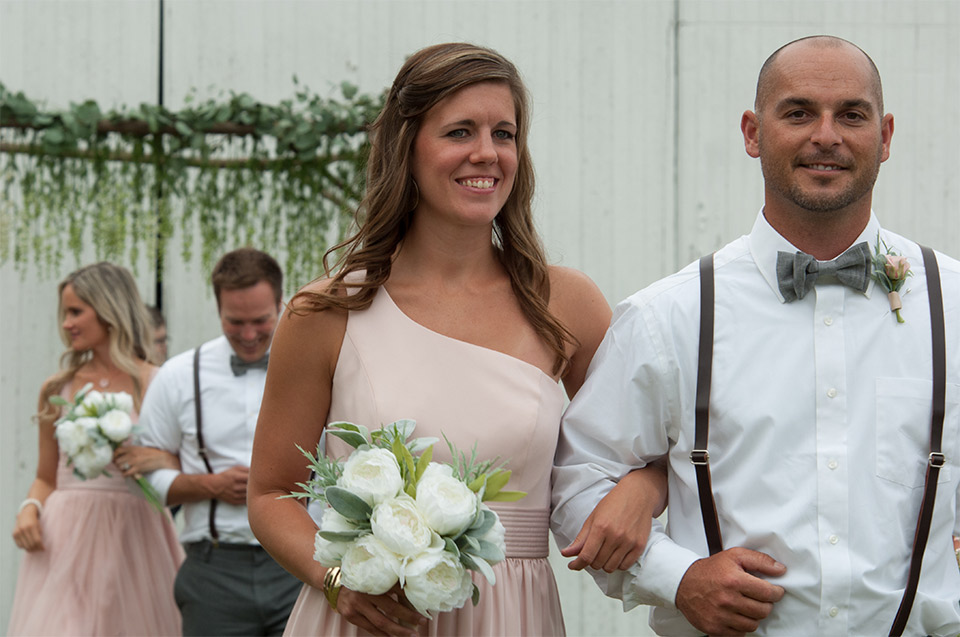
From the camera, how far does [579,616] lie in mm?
7051

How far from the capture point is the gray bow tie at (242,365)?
507 cm

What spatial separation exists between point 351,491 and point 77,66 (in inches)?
223

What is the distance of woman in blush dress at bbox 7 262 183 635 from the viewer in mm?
5379

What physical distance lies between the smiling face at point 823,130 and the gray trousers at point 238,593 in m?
3.03

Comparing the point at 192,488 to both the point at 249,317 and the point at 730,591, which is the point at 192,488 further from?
the point at 730,591

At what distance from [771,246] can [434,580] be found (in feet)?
3.32

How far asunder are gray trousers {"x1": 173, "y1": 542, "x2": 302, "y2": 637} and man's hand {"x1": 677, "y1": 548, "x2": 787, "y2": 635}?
269 cm

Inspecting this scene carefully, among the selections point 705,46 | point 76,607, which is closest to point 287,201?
point 76,607

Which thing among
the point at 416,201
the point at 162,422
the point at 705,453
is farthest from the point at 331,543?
the point at 162,422

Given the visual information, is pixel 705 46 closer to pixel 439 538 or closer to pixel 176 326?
pixel 176 326

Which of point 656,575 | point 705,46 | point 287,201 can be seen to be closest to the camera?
point 656,575

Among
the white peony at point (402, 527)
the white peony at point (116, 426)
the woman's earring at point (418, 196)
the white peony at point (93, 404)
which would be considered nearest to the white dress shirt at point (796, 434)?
the white peony at point (402, 527)

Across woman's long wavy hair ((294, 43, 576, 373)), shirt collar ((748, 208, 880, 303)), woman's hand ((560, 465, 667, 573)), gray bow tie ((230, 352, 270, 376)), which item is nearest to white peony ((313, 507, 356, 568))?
woman's hand ((560, 465, 667, 573))

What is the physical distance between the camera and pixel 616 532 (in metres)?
2.49
